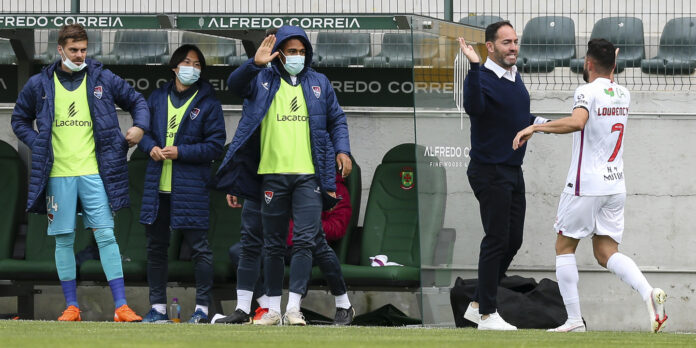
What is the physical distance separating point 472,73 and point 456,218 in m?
1.83

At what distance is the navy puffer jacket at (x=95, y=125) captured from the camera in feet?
30.2

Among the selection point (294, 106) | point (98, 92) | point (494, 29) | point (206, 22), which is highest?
point (206, 22)

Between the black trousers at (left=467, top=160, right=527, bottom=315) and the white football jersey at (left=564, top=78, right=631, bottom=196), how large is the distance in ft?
1.28

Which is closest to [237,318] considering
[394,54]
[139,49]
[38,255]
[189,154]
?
[189,154]

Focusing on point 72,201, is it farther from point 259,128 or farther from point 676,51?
point 676,51

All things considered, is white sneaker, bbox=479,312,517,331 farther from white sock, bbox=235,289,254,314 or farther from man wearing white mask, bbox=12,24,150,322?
man wearing white mask, bbox=12,24,150,322

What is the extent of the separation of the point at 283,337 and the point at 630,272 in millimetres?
2345

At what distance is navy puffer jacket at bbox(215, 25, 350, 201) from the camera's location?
881 cm

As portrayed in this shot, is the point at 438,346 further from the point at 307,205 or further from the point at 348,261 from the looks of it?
the point at 348,261

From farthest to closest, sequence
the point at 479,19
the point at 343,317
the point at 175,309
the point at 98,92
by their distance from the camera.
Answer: the point at 479,19
the point at 175,309
the point at 98,92
the point at 343,317

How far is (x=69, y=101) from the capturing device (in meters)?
9.33

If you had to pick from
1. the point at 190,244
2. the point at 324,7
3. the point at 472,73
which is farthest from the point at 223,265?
the point at 324,7

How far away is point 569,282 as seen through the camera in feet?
27.3

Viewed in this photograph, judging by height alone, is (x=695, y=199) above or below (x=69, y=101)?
below
